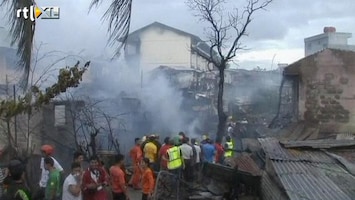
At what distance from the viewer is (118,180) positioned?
7992 millimetres

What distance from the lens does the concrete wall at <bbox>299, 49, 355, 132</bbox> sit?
15.3m

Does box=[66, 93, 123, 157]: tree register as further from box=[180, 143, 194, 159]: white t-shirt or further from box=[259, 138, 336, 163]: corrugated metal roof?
box=[259, 138, 336, 163]: corrugated metal roof

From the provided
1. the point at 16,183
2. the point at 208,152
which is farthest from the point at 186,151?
the point at 16,183

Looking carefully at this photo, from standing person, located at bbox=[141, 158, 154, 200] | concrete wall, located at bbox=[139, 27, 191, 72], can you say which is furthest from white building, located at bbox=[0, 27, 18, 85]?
concrete wall, located at bbox=[139, 27, 191, 72]

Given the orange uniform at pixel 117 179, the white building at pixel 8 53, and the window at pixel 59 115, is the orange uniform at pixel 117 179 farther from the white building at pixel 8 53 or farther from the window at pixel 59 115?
the window at pixel 59 115

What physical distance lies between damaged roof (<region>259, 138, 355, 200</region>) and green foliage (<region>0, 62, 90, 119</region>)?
2831 millimetres

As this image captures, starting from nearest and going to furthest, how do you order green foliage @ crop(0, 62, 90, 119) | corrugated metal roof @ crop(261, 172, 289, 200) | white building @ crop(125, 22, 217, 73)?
green foliage @ crop(0, 62, 90, 119) → corrugated metal roof @ crop(261, 172, 289, 200) → white building @ crop(125, 22, 217, 73)

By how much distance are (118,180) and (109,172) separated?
100 centimetres

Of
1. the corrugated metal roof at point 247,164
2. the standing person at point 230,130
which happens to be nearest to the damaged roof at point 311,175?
the corrugated metal roof at point 247,164

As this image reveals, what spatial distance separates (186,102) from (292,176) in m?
18.4

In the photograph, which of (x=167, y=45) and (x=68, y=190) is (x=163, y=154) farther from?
(x=167, y=45)

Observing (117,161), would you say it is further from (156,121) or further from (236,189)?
(156,121)

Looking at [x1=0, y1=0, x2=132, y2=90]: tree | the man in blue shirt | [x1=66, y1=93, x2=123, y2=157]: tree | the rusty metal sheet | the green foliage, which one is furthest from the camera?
the man in blue shirt

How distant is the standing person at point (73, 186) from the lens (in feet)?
21.4
